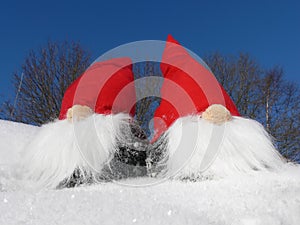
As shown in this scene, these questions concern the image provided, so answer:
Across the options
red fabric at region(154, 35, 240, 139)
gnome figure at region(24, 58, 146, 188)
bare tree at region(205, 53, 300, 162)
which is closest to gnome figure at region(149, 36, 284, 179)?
red fabric at region(154, 35, 240, 139)

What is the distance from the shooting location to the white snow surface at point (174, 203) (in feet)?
2.63

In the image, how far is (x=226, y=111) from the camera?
1.32 metres

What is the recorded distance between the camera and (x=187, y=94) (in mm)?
1413

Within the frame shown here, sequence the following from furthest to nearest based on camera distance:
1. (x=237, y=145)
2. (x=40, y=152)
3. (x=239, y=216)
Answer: (x=40, y=152)
(x=237, y=145)
(x=239, y=216)

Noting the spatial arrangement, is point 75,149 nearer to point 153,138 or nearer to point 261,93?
point 153,138

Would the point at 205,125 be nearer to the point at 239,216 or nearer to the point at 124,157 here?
the point at 124,157

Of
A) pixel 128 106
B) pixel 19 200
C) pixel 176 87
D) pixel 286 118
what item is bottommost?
pixel 19 200

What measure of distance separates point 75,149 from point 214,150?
0.50 meters

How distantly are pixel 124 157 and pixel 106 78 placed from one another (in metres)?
0.37

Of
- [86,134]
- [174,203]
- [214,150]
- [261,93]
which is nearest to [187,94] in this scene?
[214,150]

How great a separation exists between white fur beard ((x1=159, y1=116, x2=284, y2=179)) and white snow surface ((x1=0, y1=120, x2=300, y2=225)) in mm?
50

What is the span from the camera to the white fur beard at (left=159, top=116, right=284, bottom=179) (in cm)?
121

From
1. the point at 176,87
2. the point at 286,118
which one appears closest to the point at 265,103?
the point at 286,118

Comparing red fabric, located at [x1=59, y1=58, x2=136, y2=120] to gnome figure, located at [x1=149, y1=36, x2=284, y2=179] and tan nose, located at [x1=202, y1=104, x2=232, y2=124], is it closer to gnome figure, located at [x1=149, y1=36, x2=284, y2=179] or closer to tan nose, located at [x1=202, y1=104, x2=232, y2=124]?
gnome figure, located at [x1=149, y1=36, x2=284, y2=179]
